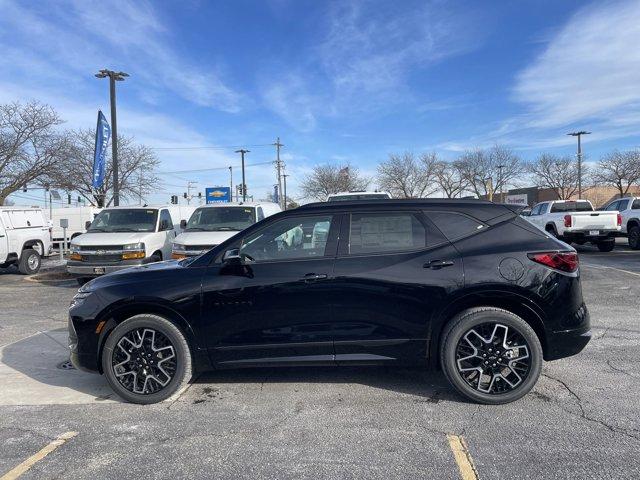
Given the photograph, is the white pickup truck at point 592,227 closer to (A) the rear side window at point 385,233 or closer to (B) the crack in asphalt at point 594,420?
(B) the crack in asphalt at point 594,420

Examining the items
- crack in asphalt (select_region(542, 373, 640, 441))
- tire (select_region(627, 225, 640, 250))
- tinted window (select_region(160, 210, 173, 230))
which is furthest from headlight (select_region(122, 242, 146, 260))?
tire (select_region(627, 225, 640, 250))

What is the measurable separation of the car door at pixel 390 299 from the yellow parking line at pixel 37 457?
7.23 feet

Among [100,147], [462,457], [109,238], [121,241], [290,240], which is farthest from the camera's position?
[100,147]

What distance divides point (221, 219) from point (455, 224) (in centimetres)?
806

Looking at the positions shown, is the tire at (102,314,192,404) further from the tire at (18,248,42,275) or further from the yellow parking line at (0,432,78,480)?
the tire at (18,248,42,275)

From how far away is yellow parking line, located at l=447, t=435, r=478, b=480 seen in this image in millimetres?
3059

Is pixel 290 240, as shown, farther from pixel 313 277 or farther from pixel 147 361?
pixel 147 361

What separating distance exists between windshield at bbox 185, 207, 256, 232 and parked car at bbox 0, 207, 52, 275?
5.68 metres

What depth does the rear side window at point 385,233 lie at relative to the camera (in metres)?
4.32

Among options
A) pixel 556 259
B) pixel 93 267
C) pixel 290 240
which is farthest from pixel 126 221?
pixel 556 259

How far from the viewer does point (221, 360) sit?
433 cm

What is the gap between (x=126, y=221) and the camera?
1197 cm

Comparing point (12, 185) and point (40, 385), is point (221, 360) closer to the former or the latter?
point (40, 385)

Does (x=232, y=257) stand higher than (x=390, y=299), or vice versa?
(x=232, y=257)
